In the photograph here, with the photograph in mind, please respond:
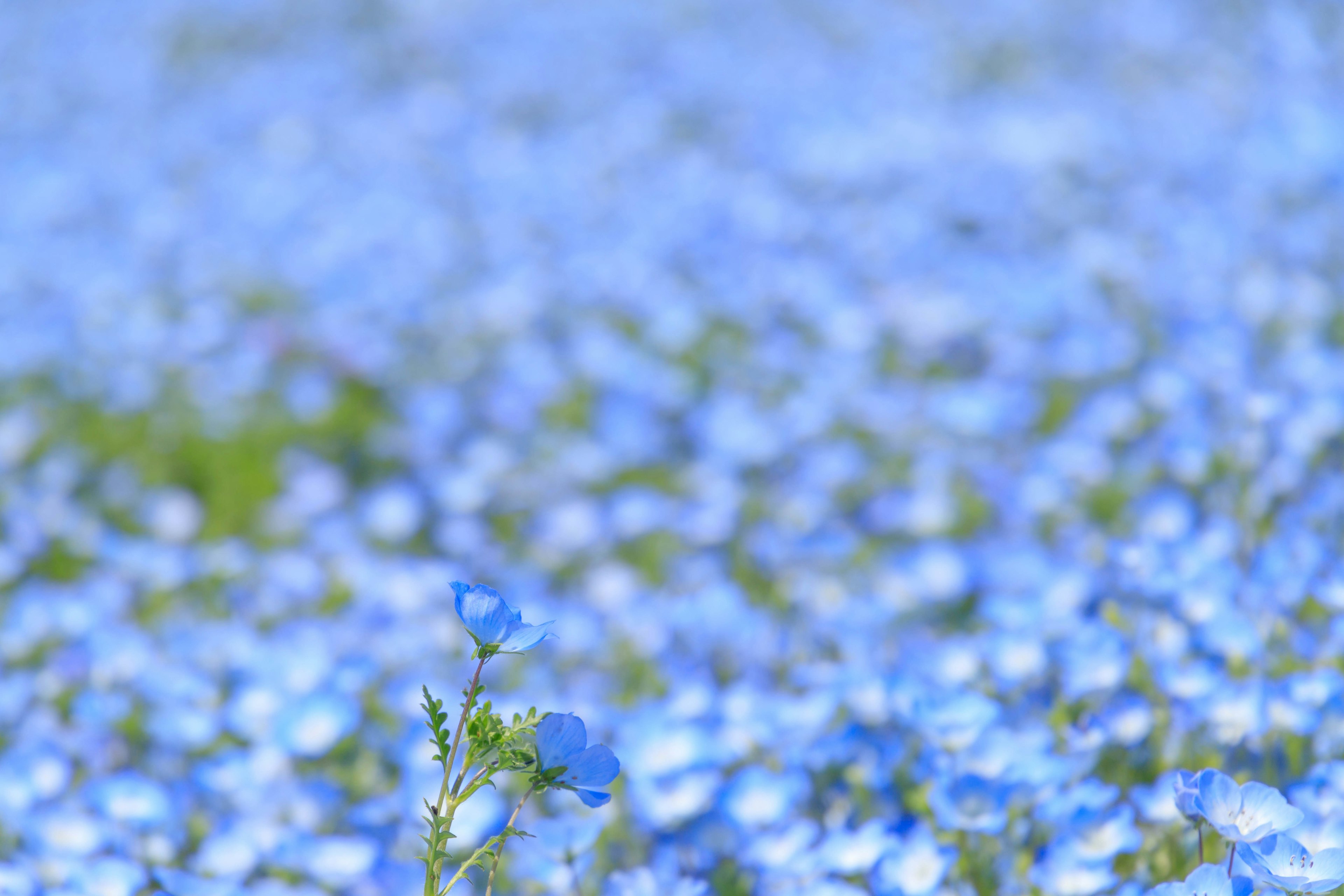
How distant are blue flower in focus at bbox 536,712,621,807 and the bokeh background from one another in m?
0.41

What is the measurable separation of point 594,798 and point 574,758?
0.05m

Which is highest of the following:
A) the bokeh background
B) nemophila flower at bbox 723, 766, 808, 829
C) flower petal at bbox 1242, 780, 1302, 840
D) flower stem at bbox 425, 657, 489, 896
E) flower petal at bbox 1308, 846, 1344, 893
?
the bokeh background

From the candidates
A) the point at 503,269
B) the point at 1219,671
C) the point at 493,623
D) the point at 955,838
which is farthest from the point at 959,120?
the point at 493,623

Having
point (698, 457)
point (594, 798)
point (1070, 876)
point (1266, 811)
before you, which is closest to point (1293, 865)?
point (1266, 811)

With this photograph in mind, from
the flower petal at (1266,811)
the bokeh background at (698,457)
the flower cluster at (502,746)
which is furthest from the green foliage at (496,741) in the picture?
the flower petal at (1266,811)

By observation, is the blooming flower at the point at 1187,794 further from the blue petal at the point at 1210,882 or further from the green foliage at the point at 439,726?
the green foliage at the point at 439,726

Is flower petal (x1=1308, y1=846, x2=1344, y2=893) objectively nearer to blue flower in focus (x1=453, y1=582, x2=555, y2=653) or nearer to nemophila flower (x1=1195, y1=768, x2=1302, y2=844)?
nemophila flower (x1=1195, y1=768, x2=1302, y2=844)

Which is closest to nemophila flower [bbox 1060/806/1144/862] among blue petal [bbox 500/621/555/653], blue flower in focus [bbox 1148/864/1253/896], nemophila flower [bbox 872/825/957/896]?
nemophila flower [bbox 872/825/957/896]

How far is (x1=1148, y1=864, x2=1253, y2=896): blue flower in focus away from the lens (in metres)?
1.15

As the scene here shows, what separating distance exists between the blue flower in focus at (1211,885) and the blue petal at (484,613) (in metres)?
0.71

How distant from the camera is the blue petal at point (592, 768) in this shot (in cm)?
113

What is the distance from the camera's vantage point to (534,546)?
116 inches

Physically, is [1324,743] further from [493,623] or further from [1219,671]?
[493,623]

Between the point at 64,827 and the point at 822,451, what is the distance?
2.03 metres
